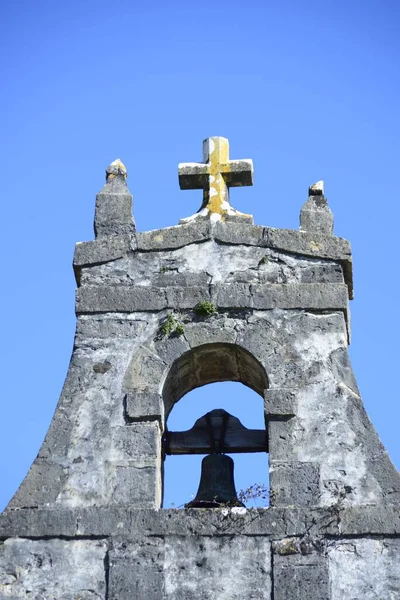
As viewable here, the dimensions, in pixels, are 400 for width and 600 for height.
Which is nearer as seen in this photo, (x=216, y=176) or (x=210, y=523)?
(x=210, y=523)

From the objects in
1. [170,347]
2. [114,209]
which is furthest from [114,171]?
[170,347]

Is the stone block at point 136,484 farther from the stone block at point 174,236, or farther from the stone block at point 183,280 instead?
the stone block at point 174,236

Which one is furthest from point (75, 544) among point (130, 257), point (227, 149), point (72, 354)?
point (227, 149)

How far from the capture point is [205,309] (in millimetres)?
10945

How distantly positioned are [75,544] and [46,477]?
1.93 feet

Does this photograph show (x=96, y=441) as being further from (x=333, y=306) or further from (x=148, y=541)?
(x=333, y=306)

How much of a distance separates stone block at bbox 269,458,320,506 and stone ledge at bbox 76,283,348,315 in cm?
134

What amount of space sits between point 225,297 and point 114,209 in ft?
4.17

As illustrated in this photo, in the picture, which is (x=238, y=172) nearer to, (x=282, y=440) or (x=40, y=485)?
(x=282, y=440)

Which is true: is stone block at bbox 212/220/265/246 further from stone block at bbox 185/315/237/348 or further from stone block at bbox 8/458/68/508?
stone block at bbox 8/458/68/508

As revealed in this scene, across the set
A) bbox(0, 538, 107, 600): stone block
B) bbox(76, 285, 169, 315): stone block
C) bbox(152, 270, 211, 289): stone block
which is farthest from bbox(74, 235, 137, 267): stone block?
bbox(0, 538, 107, 600): stone block

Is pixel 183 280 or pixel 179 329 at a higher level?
pixel 183 280

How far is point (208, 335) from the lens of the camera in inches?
428

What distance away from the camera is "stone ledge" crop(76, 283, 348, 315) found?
11.0 meters
